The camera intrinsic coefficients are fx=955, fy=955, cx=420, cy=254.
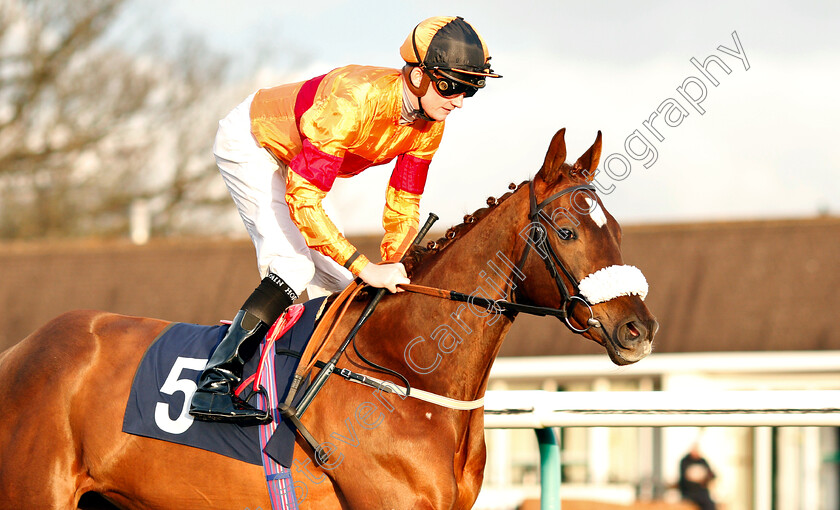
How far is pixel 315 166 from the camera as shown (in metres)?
3.55

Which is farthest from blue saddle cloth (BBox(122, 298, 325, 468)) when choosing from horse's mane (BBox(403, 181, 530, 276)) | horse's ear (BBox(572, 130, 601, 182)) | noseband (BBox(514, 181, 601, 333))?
horse's ear (BBox(572, 130, 601, 182))

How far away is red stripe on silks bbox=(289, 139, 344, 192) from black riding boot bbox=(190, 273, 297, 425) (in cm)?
43

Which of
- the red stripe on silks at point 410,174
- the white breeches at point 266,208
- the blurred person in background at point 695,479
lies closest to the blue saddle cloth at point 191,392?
the white breeches at point 266,208

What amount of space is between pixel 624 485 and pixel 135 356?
1018cm

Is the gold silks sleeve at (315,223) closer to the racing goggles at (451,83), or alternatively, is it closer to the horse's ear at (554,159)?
the racing goggles at (451,83)

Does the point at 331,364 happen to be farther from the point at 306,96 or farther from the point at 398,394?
the point at 306,96

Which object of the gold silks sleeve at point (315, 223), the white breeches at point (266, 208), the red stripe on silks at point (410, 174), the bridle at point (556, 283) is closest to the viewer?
the bridle at point (556, 283)

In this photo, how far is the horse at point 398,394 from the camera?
3.27 meters

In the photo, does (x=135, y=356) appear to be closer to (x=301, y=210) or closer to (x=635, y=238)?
(x=301, y=210)

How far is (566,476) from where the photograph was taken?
43.3 ft

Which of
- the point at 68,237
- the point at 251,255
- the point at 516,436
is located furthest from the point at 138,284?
the point at 68,237

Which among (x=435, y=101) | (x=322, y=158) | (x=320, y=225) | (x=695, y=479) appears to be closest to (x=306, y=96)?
(x=322, y=158)

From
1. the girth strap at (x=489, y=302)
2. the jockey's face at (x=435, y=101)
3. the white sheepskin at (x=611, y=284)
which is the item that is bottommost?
the girth strap at (x=489, y=302)

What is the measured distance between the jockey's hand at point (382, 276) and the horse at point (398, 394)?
0.26ft
